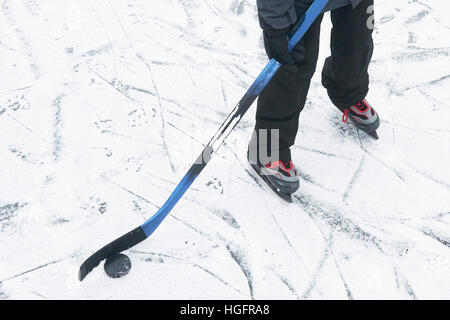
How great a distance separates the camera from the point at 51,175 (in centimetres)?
201

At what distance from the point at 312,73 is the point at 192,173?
0.59 metres

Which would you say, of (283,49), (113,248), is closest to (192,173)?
(113,248)

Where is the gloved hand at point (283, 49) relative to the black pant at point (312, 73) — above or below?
above

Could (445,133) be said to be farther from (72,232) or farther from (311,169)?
(72,232)

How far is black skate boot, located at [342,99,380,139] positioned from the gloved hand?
662 mm

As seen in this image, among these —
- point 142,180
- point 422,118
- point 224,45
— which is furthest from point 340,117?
point 142,180

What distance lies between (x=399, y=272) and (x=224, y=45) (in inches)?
62.5

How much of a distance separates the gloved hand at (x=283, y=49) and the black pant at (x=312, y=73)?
0.18 feet

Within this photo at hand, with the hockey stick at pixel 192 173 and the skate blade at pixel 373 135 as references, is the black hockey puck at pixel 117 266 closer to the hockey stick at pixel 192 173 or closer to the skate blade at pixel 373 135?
the hockey stick at pixel 192 173

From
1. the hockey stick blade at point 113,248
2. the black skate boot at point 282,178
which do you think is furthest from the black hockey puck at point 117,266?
the black skate boot at point 282,178

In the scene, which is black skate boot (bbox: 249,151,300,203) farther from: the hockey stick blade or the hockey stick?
the hockey stick blade

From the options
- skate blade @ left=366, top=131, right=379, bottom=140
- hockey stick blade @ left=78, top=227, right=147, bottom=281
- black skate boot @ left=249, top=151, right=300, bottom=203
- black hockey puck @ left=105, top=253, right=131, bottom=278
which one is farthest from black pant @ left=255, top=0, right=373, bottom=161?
black hockey puck @ left=105, top=253, right=131, bottom=278

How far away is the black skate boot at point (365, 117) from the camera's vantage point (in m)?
2.14

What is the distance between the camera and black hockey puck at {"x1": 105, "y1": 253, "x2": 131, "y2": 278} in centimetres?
169
